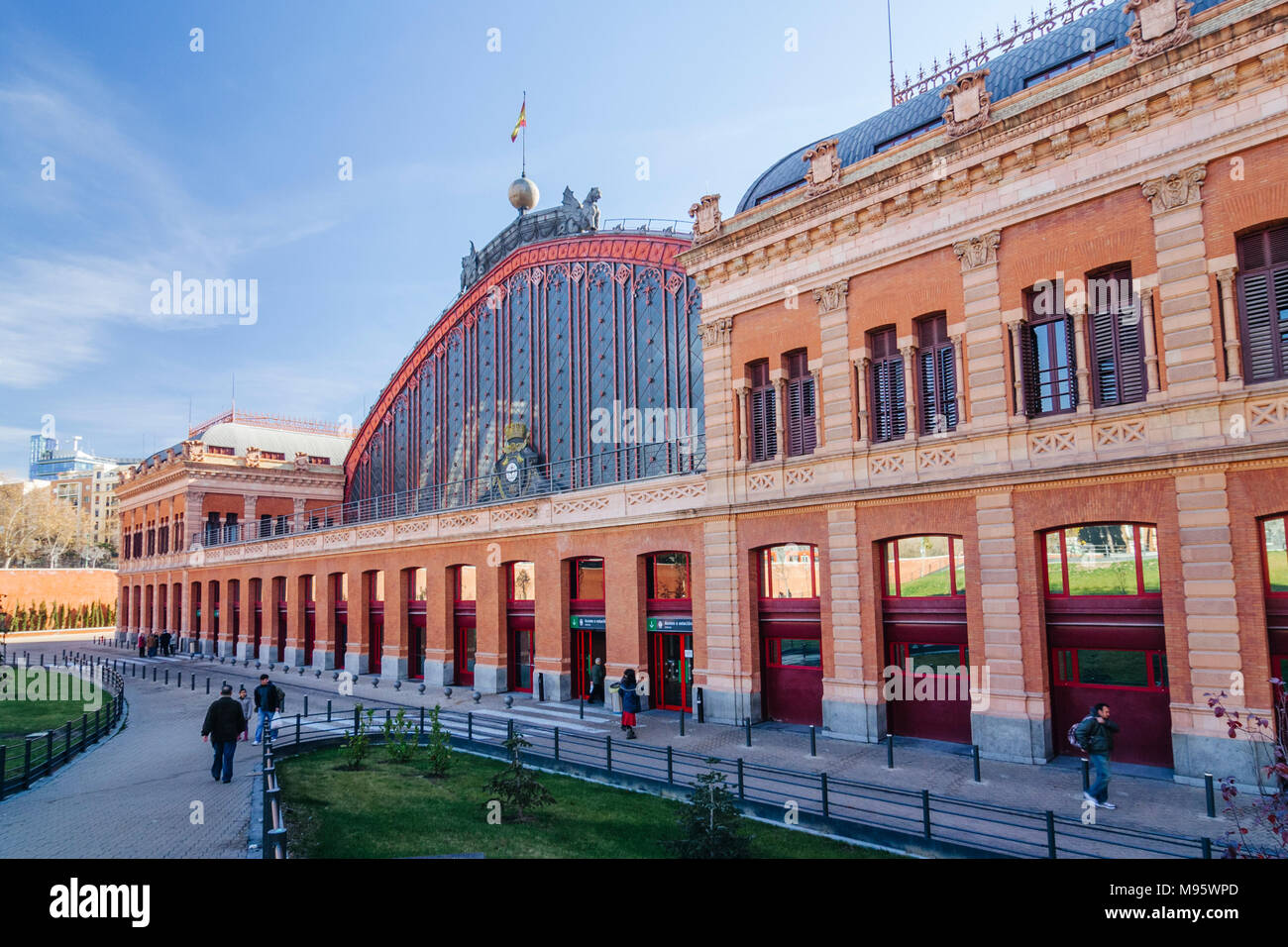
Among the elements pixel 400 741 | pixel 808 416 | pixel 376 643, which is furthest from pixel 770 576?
pixel 376 643

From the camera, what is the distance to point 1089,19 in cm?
2186

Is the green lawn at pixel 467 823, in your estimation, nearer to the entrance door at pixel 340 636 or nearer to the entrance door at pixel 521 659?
the entrance door at pixel 521 659

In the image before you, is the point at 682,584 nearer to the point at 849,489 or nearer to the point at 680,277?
the point at 849,489

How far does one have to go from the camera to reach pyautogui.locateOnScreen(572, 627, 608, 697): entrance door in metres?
29.4

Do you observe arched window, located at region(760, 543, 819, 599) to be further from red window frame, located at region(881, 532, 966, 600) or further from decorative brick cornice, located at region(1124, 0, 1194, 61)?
decorative brick cornice, located at region(1124, 0, 1194, 61)

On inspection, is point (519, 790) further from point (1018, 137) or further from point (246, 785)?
point (1018, 137)

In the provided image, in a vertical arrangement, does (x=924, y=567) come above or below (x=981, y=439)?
below

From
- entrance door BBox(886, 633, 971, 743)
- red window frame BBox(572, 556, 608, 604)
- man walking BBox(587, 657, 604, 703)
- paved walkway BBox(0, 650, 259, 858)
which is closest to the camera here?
paved walkway BBox(0, 650, 259, 858)

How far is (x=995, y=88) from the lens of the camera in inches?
883

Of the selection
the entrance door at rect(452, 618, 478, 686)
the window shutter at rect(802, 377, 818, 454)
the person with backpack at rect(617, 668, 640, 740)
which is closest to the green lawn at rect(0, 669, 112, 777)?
the entrance door at rect(452, 618, 478, 686)

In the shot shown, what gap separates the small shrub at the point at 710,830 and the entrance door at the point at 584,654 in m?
18.3

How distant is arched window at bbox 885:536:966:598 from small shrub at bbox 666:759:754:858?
35.6 ft

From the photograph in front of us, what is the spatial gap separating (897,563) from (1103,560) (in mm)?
4758
